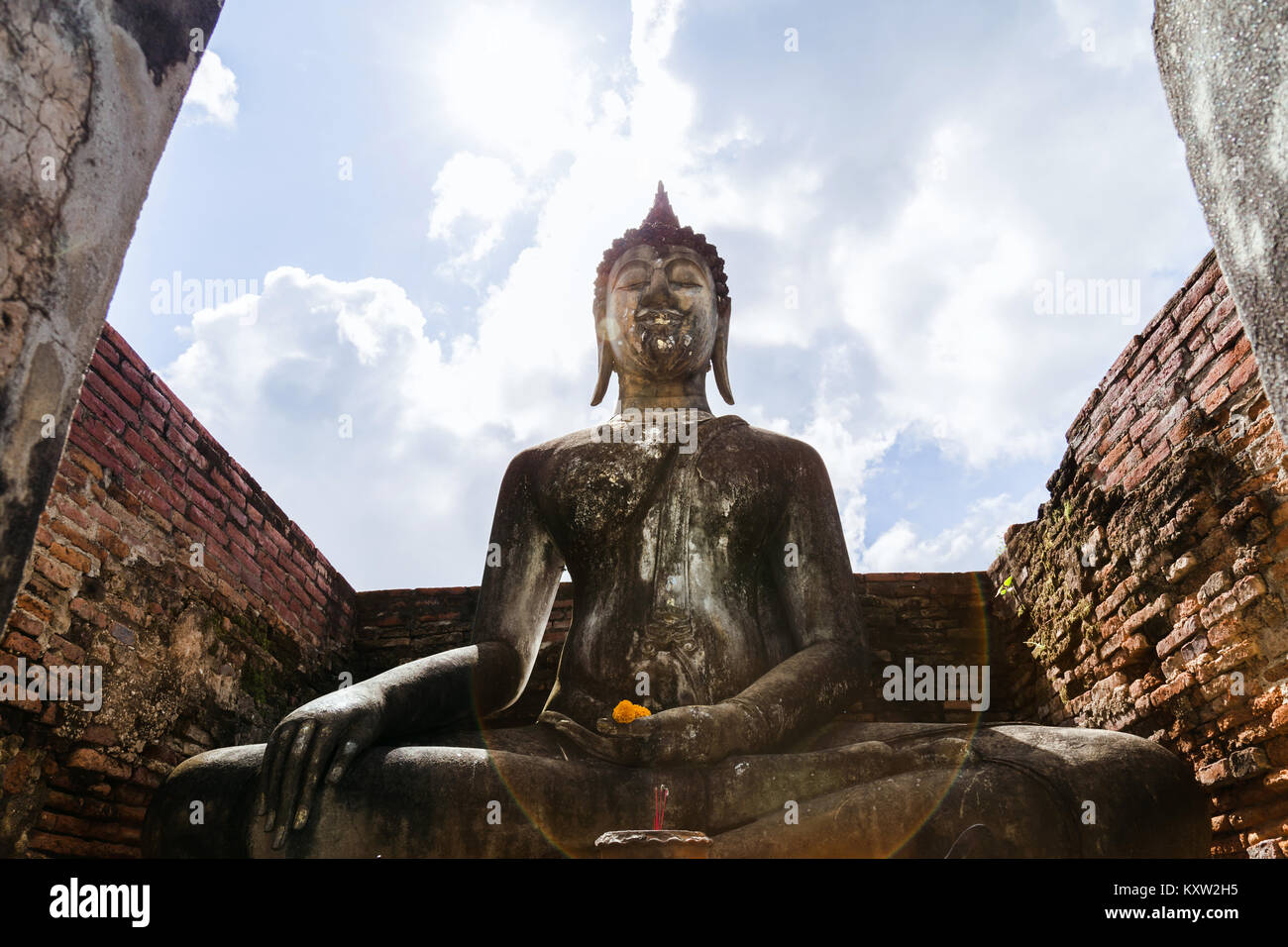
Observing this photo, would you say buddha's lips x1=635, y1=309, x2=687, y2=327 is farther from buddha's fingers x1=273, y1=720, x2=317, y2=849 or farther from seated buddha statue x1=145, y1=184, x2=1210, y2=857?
buddha's fingers x1=273, y1=720, x2=317, y2=849

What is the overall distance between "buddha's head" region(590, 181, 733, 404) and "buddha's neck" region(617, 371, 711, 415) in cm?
3

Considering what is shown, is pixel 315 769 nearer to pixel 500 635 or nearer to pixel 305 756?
pixel 305 756

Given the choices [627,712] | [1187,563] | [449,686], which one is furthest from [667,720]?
[1187,563]

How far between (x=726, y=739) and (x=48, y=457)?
177 cm

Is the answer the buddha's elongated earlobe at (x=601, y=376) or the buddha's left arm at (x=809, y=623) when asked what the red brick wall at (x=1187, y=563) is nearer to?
the buddha's left arm at (x=809, y=623)

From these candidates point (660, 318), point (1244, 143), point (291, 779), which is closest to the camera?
point (1244, 143)

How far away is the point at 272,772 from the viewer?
234 centimetres

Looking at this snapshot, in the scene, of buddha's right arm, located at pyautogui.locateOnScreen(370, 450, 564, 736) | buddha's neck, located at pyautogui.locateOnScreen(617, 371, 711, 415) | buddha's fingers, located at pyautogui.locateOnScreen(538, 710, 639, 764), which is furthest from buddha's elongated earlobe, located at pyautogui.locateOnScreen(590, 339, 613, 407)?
buddha's fingers, located at pyautogui.locateOnScreen(538, 710, 639, 764)

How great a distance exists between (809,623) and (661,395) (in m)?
1.15

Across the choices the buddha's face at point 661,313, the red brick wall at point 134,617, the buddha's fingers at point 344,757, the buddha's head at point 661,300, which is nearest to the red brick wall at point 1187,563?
the buddha's head at point 661,300


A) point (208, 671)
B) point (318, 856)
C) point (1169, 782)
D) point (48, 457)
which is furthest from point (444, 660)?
point (208, 671)
